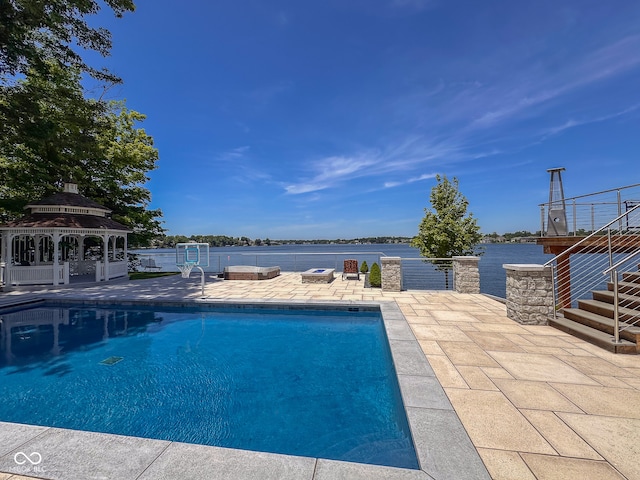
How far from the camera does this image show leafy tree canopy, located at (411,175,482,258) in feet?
38.9

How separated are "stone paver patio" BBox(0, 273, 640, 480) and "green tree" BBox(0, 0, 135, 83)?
11.6 m

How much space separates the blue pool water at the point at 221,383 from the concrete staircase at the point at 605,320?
9.74ft

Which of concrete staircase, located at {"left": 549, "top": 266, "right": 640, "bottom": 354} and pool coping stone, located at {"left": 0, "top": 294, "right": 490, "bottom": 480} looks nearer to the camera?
pool coping stone, located at {"left": 0, "top": 294, "right": 490, "bottom": 480}

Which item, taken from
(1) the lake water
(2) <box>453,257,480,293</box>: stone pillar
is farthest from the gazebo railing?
(2) <box>453,257,480,293</box>: stone pillar

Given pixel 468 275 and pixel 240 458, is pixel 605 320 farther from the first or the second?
pixel 240 458

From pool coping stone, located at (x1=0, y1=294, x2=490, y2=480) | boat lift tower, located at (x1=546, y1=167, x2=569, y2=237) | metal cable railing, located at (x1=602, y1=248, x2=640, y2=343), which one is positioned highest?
boat lift tower, located at (x1=546, y1=167, x2=569, y2=237)

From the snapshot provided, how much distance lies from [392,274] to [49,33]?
573 inches

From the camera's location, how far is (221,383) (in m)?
3.70

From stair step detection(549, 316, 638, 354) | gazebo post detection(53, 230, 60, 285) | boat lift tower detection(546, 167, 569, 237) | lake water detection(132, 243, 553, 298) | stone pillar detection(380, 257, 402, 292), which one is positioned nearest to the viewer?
stair step detection(549, 316, 638, 354)

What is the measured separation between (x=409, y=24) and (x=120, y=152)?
14.2 meters

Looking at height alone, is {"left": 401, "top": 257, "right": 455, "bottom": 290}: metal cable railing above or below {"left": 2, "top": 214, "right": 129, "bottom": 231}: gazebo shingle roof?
below

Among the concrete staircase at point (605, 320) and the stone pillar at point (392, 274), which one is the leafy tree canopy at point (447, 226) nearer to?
the stone pillar at point (392, 274)

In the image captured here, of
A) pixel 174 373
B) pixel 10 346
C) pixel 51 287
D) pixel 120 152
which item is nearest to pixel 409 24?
pixel 174 373

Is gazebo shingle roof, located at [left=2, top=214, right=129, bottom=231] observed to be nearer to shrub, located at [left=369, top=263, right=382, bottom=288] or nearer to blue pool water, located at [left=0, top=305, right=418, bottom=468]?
blue pool water, located at [left=0, top=305, right=418, bottom=468]
